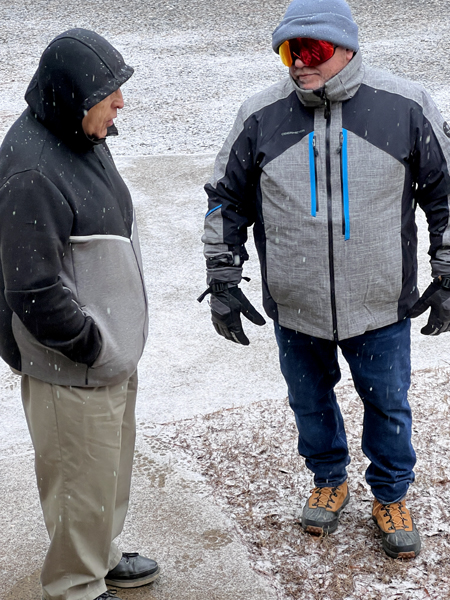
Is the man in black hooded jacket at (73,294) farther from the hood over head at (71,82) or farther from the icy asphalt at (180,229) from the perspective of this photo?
the icy asphalt at (180,229)

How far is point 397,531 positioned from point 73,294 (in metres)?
1.68

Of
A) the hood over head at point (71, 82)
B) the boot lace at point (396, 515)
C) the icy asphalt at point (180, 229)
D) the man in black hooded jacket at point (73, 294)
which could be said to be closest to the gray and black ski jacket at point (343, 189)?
the man in black hooded jacket at point (73, 294)

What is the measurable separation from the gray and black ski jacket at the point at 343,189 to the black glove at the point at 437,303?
0.11ft

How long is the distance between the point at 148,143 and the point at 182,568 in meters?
6.50

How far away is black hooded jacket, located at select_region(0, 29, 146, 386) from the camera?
2252 mm

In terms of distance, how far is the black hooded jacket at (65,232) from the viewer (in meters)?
2.25

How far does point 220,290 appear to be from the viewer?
10.2 ft

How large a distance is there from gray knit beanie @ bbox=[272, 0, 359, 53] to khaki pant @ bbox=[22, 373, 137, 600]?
1.40 m

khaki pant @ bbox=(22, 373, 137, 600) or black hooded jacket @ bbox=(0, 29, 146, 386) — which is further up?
black hooded jacket @ bbox=(0, 29, 146, 386)

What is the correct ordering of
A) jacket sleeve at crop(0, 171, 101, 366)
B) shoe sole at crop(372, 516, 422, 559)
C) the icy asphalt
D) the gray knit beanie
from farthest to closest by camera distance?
the icy asphalt → shoe sole at crop(372, 516, 422, 559) → the gray knit beanie → jacket sleeve at crop(0, 171, 101, 366)

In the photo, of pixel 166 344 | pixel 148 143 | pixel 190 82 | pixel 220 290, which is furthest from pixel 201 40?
pixel 220 290

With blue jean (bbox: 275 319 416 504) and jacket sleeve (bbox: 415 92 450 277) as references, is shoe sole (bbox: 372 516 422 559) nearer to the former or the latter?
blue jean (bbox: 275 319 416 504)

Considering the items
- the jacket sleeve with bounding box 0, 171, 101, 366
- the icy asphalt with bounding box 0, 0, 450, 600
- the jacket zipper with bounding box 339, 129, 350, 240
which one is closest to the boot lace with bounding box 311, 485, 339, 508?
the icy asphalt with bounding box 0, 0, 450, 600

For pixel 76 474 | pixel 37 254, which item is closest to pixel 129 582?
pixel 76 474
